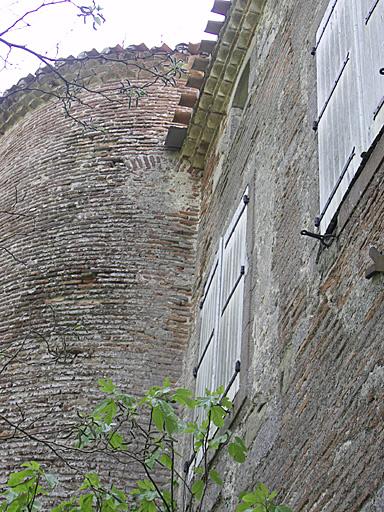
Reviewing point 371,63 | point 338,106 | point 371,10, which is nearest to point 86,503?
point 338,106

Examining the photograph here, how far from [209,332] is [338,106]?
98.3 inches

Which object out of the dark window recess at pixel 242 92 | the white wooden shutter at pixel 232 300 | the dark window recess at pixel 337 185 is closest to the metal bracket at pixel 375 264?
the dark window recess at pixel 337 185

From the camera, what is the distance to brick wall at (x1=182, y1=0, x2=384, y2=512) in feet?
10.9

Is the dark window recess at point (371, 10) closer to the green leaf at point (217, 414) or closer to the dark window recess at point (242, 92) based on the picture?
the green leaf at point (217, 414)

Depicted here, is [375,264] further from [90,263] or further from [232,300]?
[90,263]

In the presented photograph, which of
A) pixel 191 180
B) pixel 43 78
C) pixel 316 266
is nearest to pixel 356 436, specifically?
pixel 316 266

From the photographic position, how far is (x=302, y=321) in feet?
13.9

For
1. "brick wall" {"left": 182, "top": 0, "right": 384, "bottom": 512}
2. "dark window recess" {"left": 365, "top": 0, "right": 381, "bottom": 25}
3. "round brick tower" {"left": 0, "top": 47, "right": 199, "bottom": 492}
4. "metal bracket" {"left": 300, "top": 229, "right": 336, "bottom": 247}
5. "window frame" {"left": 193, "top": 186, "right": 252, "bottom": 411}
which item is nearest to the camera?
"brick wall" {"left": 182, "top": 0, "right": 384, "bottom": 512}

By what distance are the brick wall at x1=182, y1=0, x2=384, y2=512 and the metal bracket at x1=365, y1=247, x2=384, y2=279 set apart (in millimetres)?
44

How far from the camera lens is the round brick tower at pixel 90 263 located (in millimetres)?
7133

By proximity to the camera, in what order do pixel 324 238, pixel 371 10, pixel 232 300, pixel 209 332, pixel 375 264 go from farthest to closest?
pixel 209 332 → pixel 232 300 → pixel 371 10 → pixel 324 238 → pixel 375 264

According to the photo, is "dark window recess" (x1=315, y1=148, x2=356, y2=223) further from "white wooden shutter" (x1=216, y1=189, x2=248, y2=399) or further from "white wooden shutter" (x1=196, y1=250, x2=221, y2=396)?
"white wooden shutter" (x1=196, y1=250, x2=221, y2=396)

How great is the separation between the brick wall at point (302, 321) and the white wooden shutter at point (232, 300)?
0.58ft

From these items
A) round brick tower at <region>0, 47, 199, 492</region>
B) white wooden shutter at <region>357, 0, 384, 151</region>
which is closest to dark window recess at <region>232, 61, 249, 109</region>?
round brick tower at <region>0, 47, 199, 492</region>
